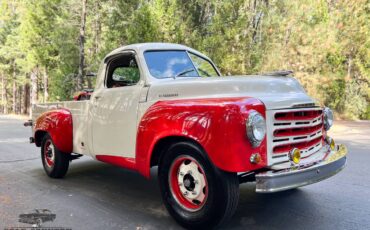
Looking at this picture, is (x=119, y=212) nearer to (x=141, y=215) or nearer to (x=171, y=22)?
(x=141, y=215)

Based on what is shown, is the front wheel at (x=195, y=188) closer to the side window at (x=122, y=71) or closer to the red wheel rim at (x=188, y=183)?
the red wheel rim at (x=188, y=183)

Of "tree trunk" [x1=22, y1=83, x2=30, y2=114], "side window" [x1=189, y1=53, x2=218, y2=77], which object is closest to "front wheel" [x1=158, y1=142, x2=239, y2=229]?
"side window" [x1=189, y1=53, x2=218, y2=77]

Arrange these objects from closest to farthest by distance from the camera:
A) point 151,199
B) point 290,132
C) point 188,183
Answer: point 290,132, point 188,183, point 151,199

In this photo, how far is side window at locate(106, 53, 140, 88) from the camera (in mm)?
4996

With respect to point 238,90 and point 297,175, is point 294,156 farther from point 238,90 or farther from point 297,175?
point 238,90

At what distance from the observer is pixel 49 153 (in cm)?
641

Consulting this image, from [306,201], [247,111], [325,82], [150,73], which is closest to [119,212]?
[150,73]

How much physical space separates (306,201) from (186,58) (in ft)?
8.44

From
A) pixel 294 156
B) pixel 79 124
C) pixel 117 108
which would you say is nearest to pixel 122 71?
pixel 117 108

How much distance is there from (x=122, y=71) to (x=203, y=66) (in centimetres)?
122

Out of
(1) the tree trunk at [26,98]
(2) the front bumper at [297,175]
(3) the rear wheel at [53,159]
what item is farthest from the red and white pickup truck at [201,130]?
(1) the tree trunk at [26,98]

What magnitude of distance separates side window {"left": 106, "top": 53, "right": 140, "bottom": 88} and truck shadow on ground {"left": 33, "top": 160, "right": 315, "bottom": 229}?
5.25 ft

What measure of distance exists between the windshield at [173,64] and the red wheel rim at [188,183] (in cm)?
135

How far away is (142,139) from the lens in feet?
13.9
